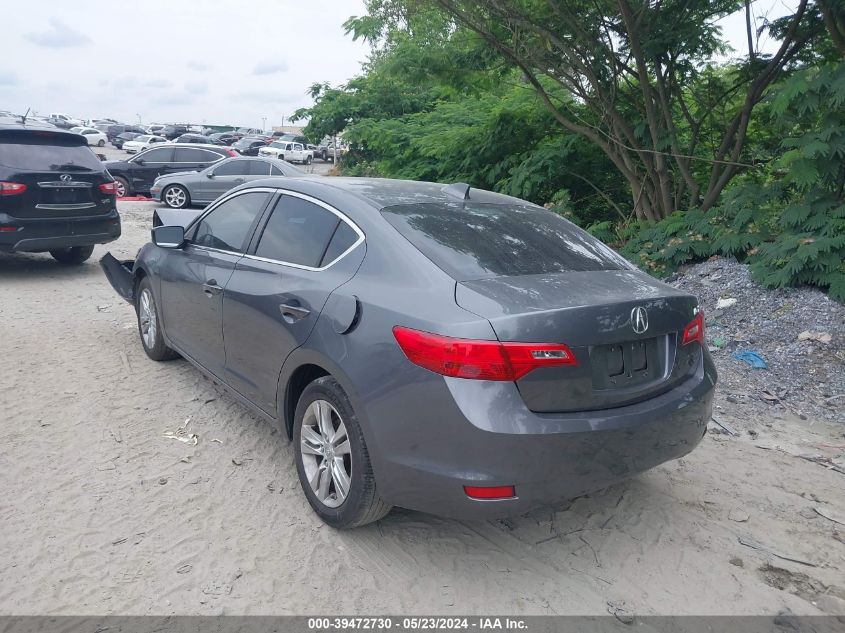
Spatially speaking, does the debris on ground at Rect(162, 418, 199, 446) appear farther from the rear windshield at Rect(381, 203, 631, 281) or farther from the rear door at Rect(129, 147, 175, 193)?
the rear door at Rect(129, 147, 175, 193)

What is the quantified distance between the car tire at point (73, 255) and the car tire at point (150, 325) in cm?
442

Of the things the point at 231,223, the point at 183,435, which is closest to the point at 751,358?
the point at 231,223

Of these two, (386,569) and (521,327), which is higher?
(521,327)

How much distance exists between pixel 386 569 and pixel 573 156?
9178 mm

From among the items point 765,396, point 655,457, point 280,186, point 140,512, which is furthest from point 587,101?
point 140,512

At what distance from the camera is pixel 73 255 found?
954 centimetres

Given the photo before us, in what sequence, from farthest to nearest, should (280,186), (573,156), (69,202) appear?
(573,156), (69,202), (280,186)

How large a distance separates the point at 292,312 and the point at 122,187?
1824 centimetres

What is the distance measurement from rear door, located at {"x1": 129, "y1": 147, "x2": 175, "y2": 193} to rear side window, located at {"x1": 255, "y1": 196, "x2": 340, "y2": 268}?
669 inches

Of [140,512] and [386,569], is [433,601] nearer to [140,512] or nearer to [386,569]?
[386,569]

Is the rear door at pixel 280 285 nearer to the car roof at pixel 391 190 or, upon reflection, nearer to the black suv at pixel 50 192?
the car roof at pixel 391 190

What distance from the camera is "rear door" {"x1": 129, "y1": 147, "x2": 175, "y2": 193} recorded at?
1922cm

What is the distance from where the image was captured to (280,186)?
4.10m

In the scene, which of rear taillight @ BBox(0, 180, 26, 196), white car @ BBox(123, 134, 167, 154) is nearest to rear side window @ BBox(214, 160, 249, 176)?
rear taillight @ BBox(0, 180, 26, 196)
